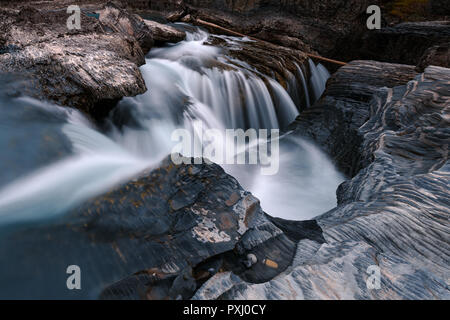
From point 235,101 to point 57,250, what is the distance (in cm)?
457

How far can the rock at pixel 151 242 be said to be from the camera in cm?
176

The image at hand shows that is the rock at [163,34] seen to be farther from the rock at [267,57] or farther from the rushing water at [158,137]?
the rock at [267,57]

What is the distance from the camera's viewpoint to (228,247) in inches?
76.8

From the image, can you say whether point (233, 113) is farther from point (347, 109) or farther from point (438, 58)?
point (438, 58)

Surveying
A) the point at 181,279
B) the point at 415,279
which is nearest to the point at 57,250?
the point at 181,279

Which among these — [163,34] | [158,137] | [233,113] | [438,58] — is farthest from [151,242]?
[163,34]

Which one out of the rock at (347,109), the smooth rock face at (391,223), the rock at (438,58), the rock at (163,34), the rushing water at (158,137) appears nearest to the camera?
the smooth rock face at (391,223)

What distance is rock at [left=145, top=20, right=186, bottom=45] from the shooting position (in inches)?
284

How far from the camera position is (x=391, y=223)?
2.26 m

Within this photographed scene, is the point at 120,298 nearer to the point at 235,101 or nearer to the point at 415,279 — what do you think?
the point at 415,279

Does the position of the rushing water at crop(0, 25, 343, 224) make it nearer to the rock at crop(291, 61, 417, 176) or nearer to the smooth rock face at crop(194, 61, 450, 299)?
the rock at crop(291, 61, 417, 176)

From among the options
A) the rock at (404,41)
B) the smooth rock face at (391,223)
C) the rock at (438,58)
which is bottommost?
the smooth rock face at (391,223)

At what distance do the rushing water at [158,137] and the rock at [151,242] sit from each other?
0.32m

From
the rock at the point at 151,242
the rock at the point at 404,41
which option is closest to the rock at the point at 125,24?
the rock at the point at 151,242
